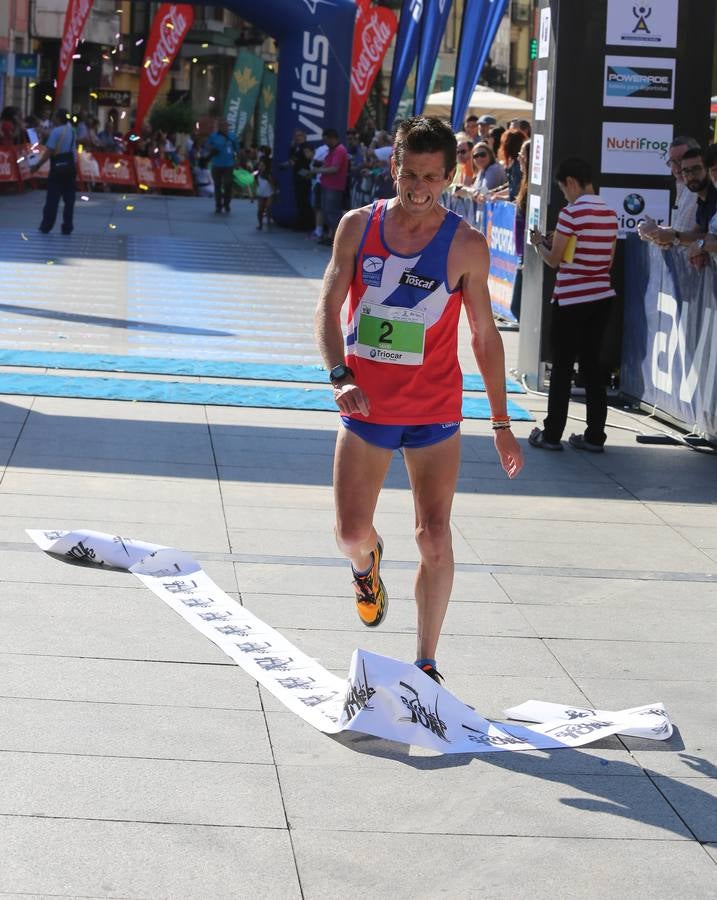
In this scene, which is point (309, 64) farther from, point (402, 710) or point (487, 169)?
point (402, 710)

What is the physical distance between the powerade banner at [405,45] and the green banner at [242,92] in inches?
954

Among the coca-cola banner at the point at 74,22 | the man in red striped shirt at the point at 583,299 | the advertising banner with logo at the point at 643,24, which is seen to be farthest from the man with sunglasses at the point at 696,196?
the coca-cola banner at the point at 74,22

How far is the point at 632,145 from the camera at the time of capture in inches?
477

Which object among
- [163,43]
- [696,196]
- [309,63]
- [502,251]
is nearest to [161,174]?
[163,43]

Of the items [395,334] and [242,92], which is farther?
[242,92]

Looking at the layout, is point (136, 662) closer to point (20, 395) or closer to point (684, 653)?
point (684, 653)

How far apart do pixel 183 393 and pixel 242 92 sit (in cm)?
4135

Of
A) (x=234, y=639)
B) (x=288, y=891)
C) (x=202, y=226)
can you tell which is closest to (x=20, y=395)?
(x=234, y=639)

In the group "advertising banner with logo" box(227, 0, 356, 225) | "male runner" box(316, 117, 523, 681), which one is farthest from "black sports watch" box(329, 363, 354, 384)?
"advertising banner with logo" box(227, 0, 356, 225)

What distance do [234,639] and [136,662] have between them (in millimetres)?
436

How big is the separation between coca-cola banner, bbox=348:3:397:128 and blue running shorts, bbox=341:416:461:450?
27846 millimetres

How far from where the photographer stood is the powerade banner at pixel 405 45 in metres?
24.4

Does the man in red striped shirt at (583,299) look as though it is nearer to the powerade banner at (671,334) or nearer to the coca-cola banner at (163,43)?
the powerade banner at (671,334)

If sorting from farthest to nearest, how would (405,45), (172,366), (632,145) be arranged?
(405,45)
(172,366)
(632,145)
